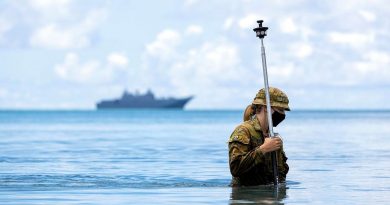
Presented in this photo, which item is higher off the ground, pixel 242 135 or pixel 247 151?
pixel 242 135

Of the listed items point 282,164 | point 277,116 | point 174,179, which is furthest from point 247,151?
point 174,179

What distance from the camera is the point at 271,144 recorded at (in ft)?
43.7

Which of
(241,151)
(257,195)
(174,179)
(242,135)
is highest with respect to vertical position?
(174,179)

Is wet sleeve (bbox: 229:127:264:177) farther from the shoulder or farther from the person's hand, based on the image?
the person's hand

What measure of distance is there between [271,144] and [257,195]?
2054mm

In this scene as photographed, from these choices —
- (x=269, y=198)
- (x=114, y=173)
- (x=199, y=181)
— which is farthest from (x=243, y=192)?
(x=114, y=173)

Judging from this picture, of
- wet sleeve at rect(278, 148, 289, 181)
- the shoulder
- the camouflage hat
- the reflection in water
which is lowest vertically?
the reflection in water

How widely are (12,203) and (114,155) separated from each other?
807 inches

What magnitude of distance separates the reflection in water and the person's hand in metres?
1.44

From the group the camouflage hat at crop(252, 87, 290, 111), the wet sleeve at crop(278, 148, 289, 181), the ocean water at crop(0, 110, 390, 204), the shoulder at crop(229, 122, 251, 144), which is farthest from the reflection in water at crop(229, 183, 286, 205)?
the camouflage hat at crop(252, 87, 290, 111)

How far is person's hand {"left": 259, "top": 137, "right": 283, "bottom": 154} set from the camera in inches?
522

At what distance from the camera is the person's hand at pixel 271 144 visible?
13266mm

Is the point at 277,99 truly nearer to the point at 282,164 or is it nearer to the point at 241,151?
the point at 241,151

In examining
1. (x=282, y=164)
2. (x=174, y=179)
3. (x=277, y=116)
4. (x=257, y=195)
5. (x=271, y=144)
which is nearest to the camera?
(x=271, y=144)
